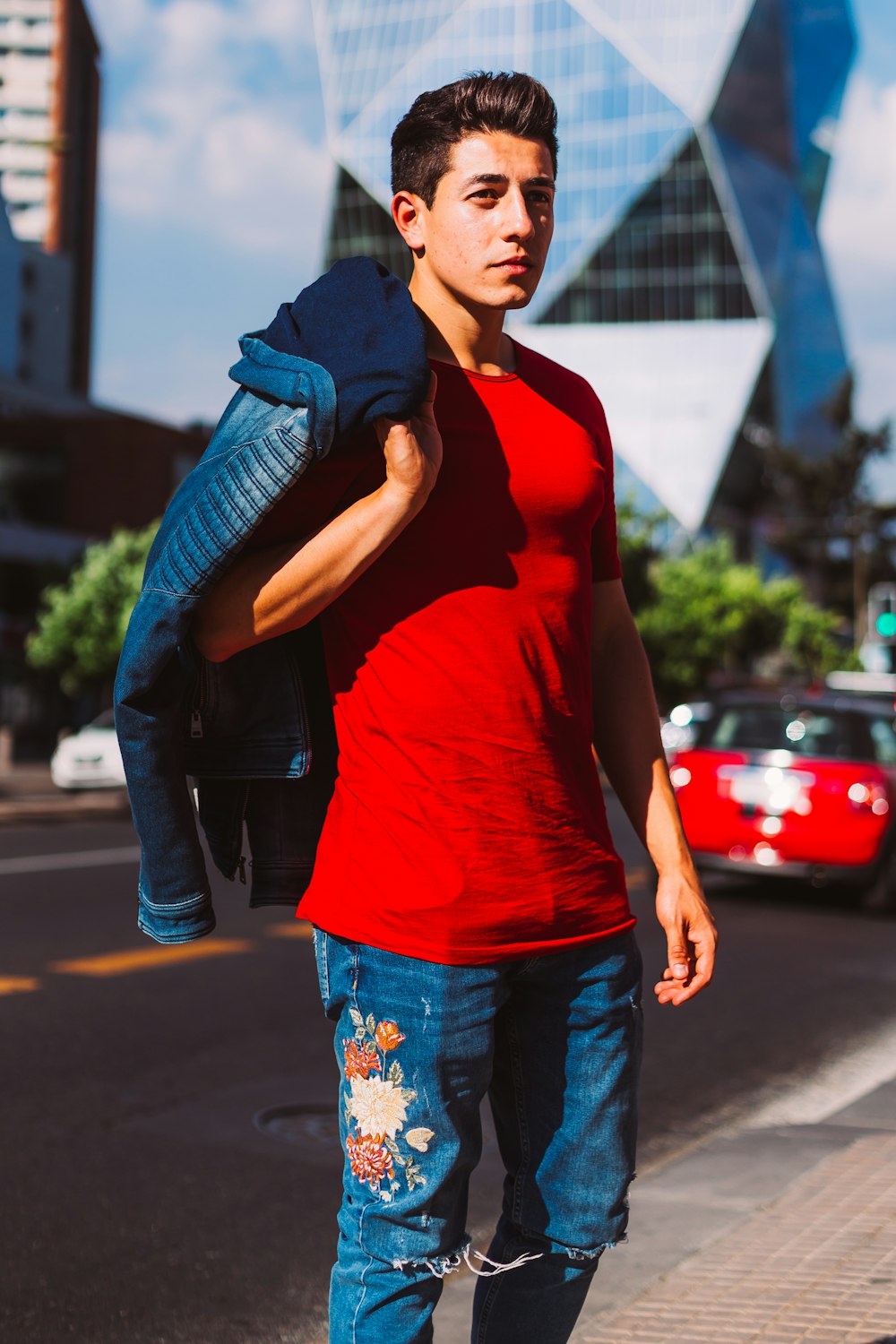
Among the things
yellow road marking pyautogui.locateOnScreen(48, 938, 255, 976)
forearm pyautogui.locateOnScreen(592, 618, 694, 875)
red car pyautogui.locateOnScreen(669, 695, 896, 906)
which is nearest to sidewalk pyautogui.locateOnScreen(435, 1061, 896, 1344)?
forearm pyautogui.locateOnScreen(592, 618, 694, 875)

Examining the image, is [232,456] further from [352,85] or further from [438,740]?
[352,85]

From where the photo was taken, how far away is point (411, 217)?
92.7 inches

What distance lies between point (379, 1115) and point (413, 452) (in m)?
0.83

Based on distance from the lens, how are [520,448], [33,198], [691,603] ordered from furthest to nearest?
[33,198] < [691,603] < [520,448]

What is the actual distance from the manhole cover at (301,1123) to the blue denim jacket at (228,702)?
3.22 m

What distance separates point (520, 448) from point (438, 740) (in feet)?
1.33

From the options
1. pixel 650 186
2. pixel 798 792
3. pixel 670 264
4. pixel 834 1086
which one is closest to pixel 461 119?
pixel 834 1086

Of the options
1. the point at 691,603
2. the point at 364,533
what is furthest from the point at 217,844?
the point at 691,603

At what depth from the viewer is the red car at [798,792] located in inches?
458

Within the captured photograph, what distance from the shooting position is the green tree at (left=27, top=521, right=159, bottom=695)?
1121 inches

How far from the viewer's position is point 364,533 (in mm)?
2121

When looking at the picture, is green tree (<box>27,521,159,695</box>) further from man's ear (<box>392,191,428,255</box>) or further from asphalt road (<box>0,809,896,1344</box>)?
man's ear (<box>392,191,428,255</box>)

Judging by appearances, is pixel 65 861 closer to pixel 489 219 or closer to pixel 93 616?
pixel 489 219

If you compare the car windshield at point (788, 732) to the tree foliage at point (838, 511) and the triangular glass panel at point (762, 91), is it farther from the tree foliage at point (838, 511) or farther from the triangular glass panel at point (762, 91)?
the triangular glass panel at point (762, 91)
